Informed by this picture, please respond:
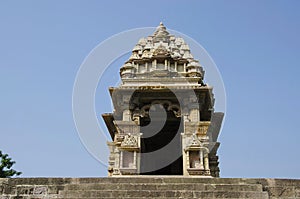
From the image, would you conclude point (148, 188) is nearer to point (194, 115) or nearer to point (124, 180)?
point (124, 180)

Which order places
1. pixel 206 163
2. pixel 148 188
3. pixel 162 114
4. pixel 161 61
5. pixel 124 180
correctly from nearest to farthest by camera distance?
pixel 148 188 < pixel 124 180 < pixel 206 163 < pixel 161 61 < pixel 162 114

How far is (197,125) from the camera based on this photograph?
13859mm

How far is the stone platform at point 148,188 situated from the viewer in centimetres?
Answer: 822

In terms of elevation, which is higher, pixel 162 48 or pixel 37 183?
pixel 162 48

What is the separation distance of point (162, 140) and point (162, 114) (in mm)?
2050

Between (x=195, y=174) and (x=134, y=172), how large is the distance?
2249mm

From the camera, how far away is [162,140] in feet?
60.8

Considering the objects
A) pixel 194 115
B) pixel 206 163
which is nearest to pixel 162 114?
pixel 194 115

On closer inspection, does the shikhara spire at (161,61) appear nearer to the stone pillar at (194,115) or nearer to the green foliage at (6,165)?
the stone pillar at (194,115)

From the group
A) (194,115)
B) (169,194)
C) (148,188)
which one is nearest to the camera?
(169,194)

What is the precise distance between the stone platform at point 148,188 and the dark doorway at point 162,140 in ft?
25.9

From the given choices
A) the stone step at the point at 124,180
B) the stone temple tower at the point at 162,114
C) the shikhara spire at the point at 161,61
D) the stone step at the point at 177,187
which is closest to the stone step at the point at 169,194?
the stone step at the point at 177,187


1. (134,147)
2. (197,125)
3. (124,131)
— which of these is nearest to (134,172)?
(134,147)

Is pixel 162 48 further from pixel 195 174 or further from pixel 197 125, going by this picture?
pixel 195 174
